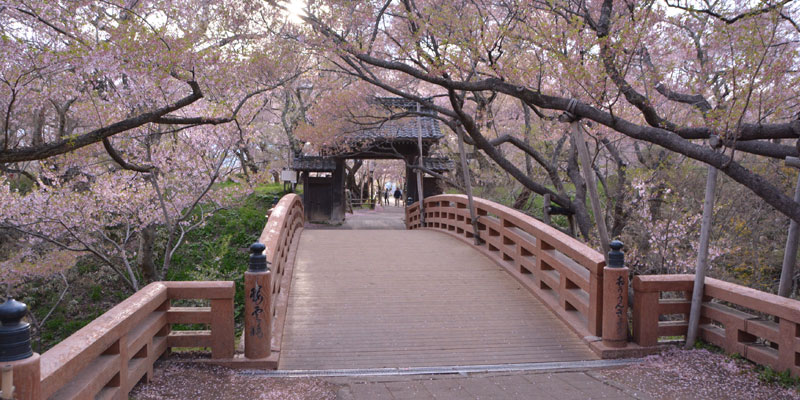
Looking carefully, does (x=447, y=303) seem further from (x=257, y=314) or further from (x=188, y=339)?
(x=188, y=339)

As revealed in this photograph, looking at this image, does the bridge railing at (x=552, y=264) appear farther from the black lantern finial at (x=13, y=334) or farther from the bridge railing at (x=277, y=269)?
the black lantern finial at (x=13, y=334)

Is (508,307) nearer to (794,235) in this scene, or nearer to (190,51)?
(794,235)

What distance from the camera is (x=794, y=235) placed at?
438 centimetres

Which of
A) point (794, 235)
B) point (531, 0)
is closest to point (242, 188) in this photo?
point (531, 0)

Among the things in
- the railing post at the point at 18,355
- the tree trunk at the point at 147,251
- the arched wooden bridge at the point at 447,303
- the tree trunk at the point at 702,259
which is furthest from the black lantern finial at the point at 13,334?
the tree trunk at the point at 147,251

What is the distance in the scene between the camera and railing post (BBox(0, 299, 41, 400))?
2088 mm

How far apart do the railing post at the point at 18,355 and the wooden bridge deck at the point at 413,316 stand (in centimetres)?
255

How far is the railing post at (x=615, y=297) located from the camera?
15.3 ft

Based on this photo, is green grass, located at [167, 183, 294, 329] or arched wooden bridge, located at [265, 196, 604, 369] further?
green grass, located at [167, 183, 294, 329]

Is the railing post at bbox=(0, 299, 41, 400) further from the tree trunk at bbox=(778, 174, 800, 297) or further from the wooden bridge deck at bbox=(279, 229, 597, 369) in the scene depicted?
the tree trunk at bbox=(778, 174, 800, 297)

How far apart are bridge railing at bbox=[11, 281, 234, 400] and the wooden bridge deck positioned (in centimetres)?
80

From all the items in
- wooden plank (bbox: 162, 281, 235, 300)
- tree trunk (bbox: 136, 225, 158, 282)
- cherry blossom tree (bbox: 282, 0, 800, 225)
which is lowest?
tree trunk (bbox: 136, 225, 158, 282)

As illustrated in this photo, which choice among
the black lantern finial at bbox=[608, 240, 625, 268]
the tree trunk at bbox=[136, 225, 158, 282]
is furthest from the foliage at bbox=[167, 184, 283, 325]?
the black lantern finial at bbox=[608, 240, 625, 268]

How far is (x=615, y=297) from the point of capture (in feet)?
15.3
